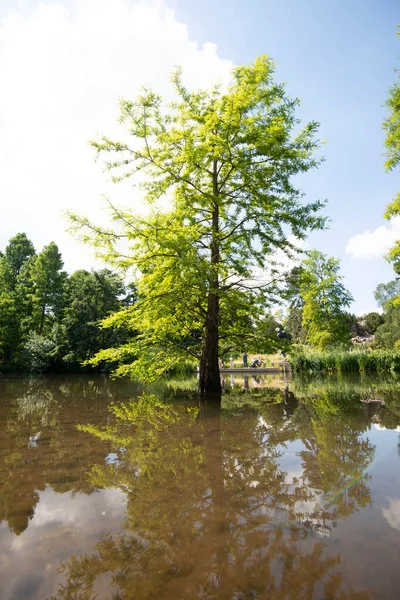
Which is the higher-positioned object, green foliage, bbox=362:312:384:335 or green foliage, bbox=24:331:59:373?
green foliage, bbox=362:312:384:335

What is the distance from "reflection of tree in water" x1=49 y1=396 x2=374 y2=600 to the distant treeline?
79.3 feet

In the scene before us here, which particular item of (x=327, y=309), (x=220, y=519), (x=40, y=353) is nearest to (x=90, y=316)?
(x=40, y=353)

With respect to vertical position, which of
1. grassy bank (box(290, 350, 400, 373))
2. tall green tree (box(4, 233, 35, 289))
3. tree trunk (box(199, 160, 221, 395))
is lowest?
grassy bank (box(290, 350, 400, 373))

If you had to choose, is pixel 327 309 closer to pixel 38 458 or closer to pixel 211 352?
pixel 211 352

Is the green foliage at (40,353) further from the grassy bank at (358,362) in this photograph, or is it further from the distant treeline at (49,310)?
the grassy bank at (358,362)

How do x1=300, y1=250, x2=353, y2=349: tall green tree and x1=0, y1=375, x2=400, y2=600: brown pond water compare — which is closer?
x1=0, y1=375, x2=400, y2=600: brown pond water

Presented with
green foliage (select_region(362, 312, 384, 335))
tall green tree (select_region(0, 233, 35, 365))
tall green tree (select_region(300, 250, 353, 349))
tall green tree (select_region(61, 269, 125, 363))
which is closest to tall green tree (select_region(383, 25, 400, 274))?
tall green tree (select_region(300, 250, 353, 349))

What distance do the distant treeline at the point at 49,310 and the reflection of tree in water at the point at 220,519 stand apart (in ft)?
79.3

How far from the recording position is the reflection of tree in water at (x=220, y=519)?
73.5 inches

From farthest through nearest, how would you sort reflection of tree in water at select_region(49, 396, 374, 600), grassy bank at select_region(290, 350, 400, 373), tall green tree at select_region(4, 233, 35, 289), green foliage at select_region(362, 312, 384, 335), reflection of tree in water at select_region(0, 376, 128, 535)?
green foliage at select_region(362, 312, 384, 335)
tall green tree at select_region(4, 233, 35, 289)
grassy bank at select_region(290, 350, 400, 373)
reflection of tree in water at select_region(0, 376, 128, 535)
reflection of tree in water at select_region(49, 396, 374, 600)

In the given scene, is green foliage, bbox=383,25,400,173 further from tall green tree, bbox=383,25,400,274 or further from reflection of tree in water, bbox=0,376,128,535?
reflection of tree in water, bbox=0,376,128,535

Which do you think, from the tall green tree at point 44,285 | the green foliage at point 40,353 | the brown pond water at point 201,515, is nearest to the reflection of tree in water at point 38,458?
the brown pond water at point 201,515

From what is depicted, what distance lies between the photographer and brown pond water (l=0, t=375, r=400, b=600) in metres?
1.88

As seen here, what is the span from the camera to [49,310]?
36.1 meters
